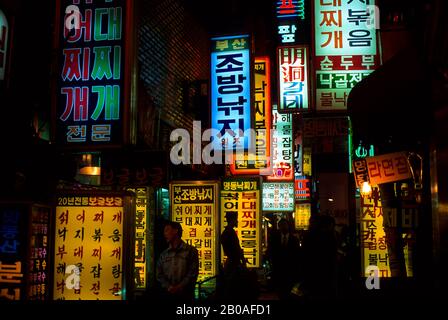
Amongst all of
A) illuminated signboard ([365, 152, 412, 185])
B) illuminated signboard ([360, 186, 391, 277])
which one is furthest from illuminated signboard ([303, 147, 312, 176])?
illuminated signboard ([365, 152, 412, 185])

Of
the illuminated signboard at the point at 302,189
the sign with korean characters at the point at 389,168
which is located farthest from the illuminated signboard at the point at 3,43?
the illuminated signboard at the point at 302,189

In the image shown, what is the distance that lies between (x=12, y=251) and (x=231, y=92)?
691cm

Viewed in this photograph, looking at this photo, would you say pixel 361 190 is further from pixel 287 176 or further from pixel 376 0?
pixel 287 176

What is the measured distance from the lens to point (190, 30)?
576 inches

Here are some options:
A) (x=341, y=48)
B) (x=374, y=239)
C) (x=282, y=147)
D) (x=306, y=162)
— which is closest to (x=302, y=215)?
(x=306, y=162)

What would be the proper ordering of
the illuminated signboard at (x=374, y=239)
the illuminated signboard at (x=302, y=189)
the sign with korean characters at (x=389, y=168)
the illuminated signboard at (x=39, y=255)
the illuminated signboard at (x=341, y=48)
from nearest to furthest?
the illuminated signboard at (x=39, y=255), the sign with korean characters at (x=389, y=168), the illuminated signboard at (x=341, y=48), the illuminated signboard at (x=374, y=239), the illuminated signboard at (x=302, y=189)

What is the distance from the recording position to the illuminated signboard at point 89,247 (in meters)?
8.06

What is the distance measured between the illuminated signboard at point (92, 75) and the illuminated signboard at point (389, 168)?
4616mm

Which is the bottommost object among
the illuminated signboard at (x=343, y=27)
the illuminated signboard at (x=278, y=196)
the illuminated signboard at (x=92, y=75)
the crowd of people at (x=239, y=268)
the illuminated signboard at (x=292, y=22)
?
the crowd of people at (x=239, y=268)

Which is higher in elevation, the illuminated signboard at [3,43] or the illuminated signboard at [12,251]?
the illuminated signboard at [3,43]

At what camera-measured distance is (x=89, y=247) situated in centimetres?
817

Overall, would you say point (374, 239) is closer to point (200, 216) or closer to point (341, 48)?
point (200, 216)

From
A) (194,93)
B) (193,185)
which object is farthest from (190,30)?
(193,185)

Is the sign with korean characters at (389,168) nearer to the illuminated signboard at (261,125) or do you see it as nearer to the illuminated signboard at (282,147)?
the illuminated signboard at (261,125)
